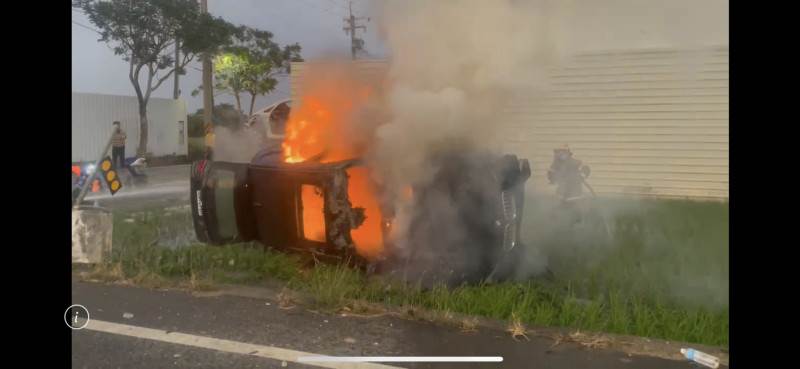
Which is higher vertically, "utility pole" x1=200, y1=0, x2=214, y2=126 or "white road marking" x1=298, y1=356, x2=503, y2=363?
"utility pole" x1=200, y1=0, x2=214, y2=126

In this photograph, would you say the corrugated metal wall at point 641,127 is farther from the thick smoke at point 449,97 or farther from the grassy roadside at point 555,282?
the thick smoke at point 449,97

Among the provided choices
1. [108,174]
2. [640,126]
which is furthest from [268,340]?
[640,126]

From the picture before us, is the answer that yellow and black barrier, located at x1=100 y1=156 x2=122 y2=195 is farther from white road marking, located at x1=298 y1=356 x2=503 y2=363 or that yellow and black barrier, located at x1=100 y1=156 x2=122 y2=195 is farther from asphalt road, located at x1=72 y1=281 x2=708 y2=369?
white road marking, located at x1=298 y1=356 x2=503 y2=363

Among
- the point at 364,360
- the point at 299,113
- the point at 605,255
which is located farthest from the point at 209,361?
the point at 605,255

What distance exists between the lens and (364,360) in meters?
3.15

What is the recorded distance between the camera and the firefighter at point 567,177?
23.3ft

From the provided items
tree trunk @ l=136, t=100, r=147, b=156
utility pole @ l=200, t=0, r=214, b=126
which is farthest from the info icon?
tree trunk @ l=136, t=100, r=147, b=156

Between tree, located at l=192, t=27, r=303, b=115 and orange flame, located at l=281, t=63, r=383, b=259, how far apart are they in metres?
1.27

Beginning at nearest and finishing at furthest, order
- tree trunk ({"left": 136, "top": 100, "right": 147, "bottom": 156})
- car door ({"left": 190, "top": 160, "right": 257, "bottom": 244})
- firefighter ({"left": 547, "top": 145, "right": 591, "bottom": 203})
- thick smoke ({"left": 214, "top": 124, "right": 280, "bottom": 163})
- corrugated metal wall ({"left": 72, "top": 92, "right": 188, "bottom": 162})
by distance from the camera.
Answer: car door ({"left": 190, "top": 160, "right": 257, "bottom": 244}), thick smoke ({"left": 214, "top": 124, "right": 280, "bottom": 163}), firefighter ({"left": 547, "top": 145, "right": 591, "bottom": 203}), corrugated metal wall ({"left": 72, "top": 92, "right": 188, "bottom": 162}), tree trunk ({"left": 136, "top": 100, "right": 147, "bottom": 156})

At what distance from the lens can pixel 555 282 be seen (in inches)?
182

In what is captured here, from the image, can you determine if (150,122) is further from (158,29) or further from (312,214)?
(312,214)

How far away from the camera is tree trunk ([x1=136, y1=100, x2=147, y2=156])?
14885 mm

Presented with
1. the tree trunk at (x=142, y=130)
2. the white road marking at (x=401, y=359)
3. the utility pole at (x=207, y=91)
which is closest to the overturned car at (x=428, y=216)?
the white road marking at (x=401, y=359)

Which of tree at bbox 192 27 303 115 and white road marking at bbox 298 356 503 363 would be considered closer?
white road marking at bbox 298 356 503 363
